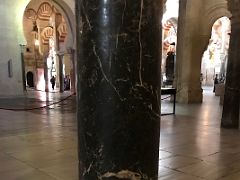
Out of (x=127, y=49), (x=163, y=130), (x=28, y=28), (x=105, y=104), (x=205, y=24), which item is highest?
(x=28, y=28)

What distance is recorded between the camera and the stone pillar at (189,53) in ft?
40.2

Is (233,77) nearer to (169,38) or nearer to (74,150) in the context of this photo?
(74,150)

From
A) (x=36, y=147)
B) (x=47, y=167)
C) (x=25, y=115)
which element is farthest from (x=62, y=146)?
(x=25, y=115)

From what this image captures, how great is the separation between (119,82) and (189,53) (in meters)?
11.1

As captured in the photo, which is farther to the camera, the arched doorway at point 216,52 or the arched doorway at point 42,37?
the arched doorway at point 216,52

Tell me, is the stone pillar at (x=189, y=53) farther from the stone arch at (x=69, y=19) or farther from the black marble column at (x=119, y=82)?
the black marble column at (x=119, y=82)

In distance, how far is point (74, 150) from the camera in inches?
178

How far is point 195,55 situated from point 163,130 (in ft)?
23.4

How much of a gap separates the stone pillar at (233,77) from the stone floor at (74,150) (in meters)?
0.40

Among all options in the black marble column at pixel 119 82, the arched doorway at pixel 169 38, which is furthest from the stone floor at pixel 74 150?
the arched doorway at pixel 169 38

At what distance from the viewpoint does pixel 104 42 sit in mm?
1729

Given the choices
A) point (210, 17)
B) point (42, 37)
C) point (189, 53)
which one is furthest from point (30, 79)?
point (210, 17)

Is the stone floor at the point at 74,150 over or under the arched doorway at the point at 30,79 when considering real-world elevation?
under

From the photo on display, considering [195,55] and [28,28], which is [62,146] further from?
[28,28]
